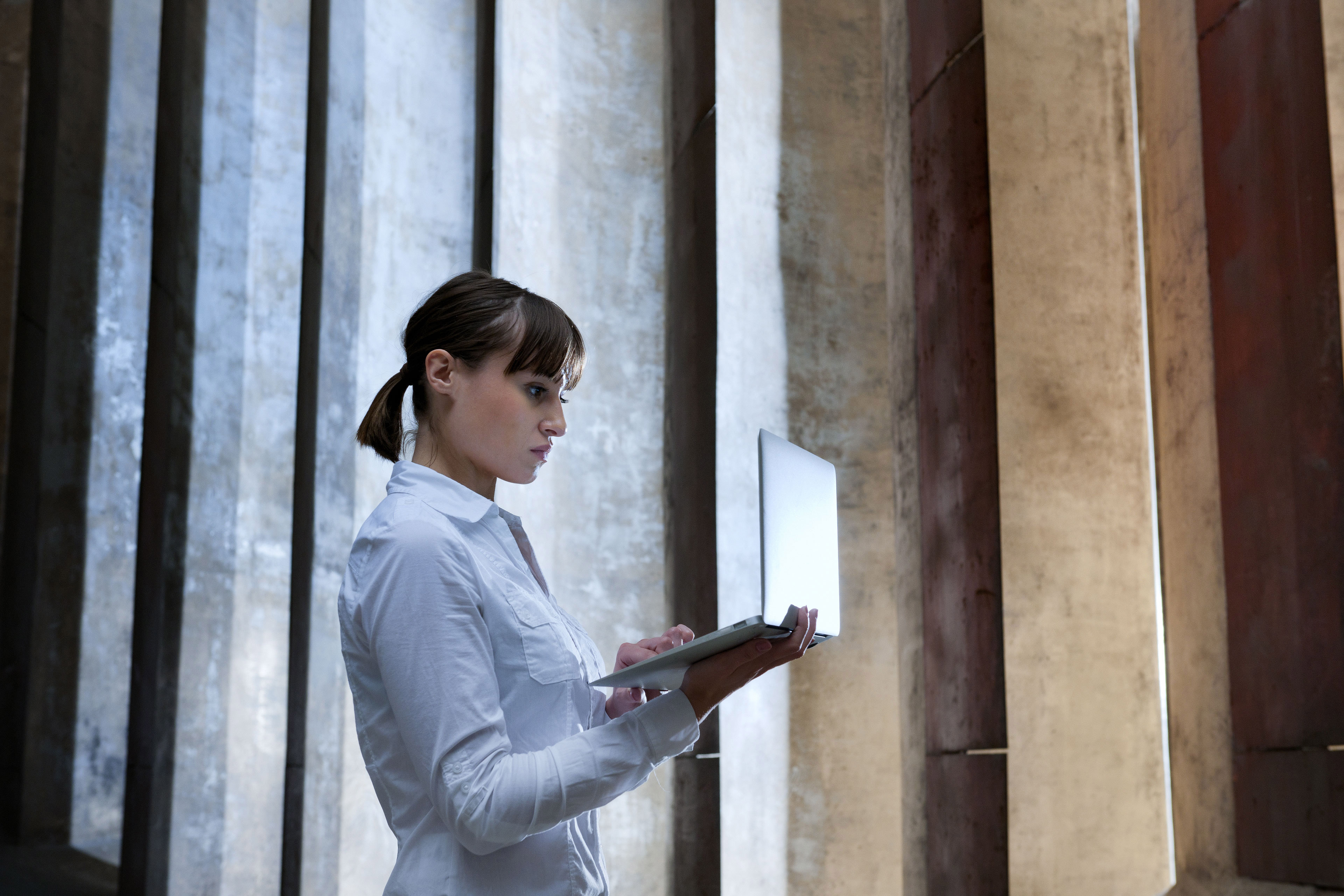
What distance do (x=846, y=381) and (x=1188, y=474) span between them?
2.40 metres

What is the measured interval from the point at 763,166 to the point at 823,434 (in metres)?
1.24

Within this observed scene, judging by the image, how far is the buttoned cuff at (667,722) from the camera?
1.51m

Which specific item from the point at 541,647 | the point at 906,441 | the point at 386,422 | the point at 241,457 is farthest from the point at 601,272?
the point at 541,647

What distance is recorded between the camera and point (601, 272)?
5883 millimetres

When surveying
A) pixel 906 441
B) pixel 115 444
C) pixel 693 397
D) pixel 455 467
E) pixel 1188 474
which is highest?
pixel 693 397

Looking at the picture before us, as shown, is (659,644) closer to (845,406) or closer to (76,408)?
(845,406)

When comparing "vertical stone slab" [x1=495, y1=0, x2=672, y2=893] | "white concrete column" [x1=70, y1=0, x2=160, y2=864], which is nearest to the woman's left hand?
"vertical stone slab" [x1=495, y1=0, x2=672, y2=893]

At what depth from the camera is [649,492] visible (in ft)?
18.9

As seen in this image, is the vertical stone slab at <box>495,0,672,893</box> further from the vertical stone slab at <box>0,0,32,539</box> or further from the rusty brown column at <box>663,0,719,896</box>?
the vertical stone slab at <box>0,0,32,539</box>

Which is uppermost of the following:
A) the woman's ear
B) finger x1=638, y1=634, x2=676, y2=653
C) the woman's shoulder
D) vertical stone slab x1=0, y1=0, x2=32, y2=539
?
vertical stone slab x1=0, y1=0, x2=32, y2=539

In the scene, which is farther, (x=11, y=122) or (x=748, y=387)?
(x=748, y=387)

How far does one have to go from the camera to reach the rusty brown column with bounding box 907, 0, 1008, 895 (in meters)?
3.84

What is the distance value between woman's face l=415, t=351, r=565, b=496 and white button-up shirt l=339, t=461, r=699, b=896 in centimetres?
12

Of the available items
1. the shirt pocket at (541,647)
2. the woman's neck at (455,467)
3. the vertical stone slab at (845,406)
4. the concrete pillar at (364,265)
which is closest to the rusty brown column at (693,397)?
the vertical stone slab at (845,406)
